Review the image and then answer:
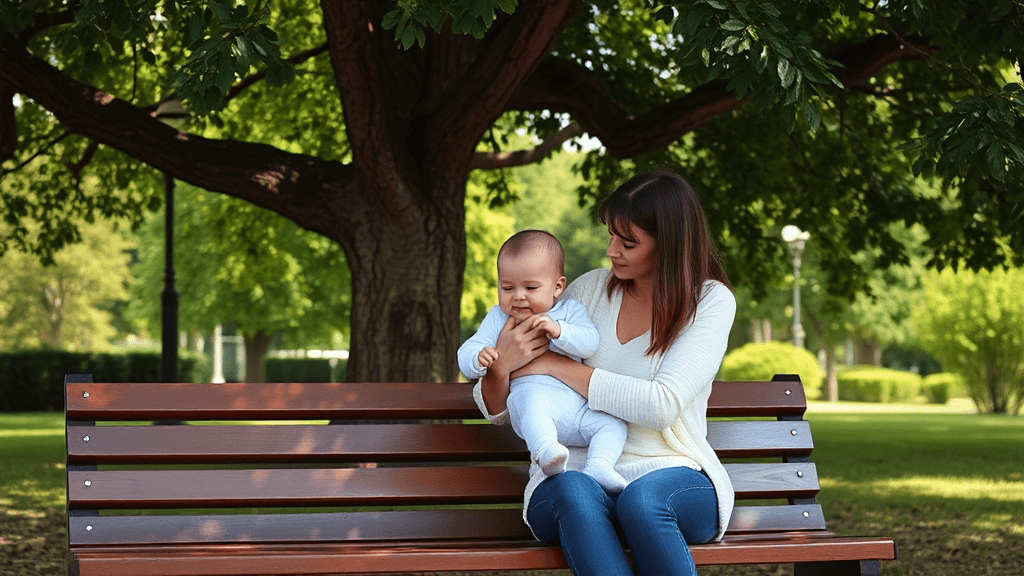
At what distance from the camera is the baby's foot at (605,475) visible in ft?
11.5

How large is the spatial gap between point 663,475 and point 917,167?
79.9 inches

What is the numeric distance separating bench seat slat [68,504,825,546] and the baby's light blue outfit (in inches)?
18.3

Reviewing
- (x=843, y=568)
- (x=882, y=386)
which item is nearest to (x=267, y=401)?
(x=843, y=568)

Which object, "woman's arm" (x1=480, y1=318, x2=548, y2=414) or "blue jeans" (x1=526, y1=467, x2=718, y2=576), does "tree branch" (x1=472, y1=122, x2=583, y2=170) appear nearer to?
"woman's arm" (x1=480, y1=318, x2=548, y2=414)

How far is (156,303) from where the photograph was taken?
3400 cm

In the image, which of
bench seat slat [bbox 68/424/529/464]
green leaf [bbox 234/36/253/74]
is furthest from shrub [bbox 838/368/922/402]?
bench seat slat [bbox 68/424/529/464]

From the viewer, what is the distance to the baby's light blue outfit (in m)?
3.50

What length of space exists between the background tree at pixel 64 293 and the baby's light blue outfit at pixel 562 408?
4521 cm

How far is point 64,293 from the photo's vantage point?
4800 centimetres

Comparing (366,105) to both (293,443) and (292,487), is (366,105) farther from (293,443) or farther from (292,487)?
(292,487)

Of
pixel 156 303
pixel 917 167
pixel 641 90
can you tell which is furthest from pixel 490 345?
pixel 156 303

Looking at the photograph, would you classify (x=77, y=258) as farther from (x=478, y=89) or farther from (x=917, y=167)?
(x=917, y=167)

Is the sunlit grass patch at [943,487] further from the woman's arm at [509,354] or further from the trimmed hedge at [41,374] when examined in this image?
the trimmed hedge at [41,374]

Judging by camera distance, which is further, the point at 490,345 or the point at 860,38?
the point at 860,38
